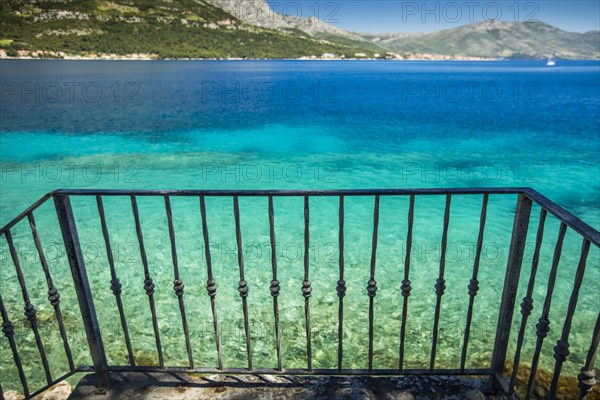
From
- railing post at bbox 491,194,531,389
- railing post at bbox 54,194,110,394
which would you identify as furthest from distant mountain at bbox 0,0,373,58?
railing post at bbox 491,194,531,389

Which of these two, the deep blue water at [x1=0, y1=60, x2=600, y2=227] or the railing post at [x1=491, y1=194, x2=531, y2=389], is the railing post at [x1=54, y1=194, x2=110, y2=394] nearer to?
the railing post at [x1=491, y1=194, x2=531, y2=389]

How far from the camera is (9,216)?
11.2 metres

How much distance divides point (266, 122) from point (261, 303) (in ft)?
76.4

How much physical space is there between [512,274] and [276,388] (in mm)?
1872

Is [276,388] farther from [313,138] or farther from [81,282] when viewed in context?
[313,138]

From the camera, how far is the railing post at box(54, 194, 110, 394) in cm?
241

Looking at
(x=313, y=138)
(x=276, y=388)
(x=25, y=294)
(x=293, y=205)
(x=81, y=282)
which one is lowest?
(x=293, y=205)

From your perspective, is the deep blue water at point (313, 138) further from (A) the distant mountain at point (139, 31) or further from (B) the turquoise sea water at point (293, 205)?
(A) the distant mountain at point (139, 31)

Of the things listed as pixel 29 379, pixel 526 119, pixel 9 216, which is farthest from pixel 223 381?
pixel 526 119

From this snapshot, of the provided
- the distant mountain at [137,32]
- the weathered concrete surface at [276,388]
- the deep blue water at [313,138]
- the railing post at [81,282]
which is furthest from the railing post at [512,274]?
the distant mountain at [137,32]

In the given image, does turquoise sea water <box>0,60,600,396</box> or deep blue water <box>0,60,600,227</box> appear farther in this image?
deep blue water <box>0,60,600,227</box>

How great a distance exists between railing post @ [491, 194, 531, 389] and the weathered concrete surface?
345 millimetres

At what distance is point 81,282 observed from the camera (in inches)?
103

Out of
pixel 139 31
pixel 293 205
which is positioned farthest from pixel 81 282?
pixel 139 31
